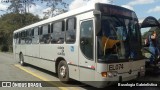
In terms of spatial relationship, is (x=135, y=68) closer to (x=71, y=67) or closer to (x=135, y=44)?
(x=135, y=44)

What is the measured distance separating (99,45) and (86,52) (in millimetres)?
726

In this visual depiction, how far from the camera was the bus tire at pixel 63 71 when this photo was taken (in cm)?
1017

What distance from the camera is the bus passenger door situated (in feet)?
27.1

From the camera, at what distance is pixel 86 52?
8578 millimetres

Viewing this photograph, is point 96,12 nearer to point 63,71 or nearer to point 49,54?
point 63,71

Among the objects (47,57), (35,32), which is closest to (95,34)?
(47,57)

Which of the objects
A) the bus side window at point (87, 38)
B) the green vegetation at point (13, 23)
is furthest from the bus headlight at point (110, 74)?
the green vegetation at point (13, 23)

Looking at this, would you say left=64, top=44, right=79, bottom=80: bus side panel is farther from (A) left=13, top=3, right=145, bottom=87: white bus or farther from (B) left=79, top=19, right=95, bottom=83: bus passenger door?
(B) left=79, top=19, right=95, bottom=83: bus passenger door

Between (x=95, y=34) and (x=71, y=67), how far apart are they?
2.10 meters

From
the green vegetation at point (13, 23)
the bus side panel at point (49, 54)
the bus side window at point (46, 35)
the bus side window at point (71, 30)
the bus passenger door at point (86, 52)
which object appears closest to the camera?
the bus passenger door at point (86, 52)

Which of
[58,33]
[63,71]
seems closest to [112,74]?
[63,71]

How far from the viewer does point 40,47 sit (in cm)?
1322

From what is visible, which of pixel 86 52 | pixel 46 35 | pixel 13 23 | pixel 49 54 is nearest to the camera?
pixel 86 52

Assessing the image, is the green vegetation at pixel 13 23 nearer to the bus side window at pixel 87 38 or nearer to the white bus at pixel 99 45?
the white bus at pixel 99 45
